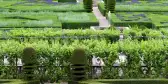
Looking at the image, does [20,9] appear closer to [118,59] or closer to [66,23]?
[66,23]

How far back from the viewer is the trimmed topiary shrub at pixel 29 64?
45.3 feet

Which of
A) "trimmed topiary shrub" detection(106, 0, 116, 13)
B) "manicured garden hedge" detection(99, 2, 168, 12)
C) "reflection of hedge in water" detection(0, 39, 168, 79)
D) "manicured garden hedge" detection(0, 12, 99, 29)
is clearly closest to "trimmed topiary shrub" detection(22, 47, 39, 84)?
"reflection of hedge in water" detection(0, 39, 168, 79)

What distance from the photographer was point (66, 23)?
90.1ft

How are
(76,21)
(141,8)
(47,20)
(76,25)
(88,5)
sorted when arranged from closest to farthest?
(47,20) < (76,25) < (76,21) < (88,5) < (141,8)

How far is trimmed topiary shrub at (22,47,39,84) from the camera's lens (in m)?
13.8

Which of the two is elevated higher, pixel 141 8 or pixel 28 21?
pixel 141 8

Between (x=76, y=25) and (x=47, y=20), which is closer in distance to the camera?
(x=47, y=20)

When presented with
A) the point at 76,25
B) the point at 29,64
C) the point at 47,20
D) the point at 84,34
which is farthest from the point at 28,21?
the point at 29,64

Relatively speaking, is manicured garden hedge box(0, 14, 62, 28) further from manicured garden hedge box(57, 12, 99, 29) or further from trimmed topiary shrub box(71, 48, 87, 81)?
trimmed topiary shrub box(71, 48, 87, 81)

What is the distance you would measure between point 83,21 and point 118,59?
519 inches

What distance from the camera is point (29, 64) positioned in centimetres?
1403

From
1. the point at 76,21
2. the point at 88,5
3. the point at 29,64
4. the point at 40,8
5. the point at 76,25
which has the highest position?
the point at 88,5

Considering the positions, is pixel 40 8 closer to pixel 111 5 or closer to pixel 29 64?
pixel 111 5

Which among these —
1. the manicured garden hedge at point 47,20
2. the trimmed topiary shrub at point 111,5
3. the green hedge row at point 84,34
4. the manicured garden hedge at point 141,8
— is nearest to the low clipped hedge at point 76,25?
the manicured garden hedge at point 47,20
